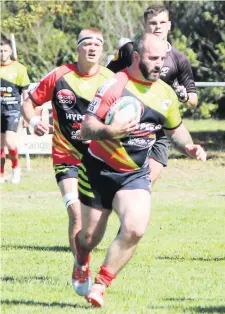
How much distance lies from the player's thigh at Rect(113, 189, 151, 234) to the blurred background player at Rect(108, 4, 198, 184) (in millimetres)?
2358

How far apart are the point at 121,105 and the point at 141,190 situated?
65 cm

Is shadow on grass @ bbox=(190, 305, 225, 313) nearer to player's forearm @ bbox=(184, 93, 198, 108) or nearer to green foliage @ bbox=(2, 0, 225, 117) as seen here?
player's forearm @ bbox=(184, 93, 198, 108)

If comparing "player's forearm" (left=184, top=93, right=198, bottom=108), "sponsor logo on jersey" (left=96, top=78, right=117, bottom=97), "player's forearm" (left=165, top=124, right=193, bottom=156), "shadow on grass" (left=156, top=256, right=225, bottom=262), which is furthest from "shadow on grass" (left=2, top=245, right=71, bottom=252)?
"sponsor logo on jersey" (left=96, top=78, right=117, bottom=97)

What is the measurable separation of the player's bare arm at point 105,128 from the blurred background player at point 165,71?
2399mm

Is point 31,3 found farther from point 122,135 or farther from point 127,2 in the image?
point 122,135

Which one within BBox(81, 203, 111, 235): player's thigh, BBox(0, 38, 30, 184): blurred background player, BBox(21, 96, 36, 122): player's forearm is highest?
BBox(21, 96, 36, 122): player's forearm

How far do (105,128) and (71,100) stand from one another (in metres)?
1.85

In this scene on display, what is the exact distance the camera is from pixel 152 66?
681cm

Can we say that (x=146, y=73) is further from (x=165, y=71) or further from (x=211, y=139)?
(x=211, y=139)

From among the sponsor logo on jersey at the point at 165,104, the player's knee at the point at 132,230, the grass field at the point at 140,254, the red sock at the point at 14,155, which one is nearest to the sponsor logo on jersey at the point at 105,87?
the sponsor logo on jersey at the point at 165,104

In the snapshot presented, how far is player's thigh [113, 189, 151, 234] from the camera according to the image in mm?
6668

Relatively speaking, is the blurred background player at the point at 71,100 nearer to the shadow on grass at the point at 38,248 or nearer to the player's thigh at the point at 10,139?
the shadow on grass at the point at 38,248

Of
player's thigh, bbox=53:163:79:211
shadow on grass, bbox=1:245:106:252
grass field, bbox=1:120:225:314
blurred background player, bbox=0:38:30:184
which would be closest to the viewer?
grass field, bbox=1:120:225:314

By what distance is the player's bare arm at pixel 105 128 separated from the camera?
655 centimetres
